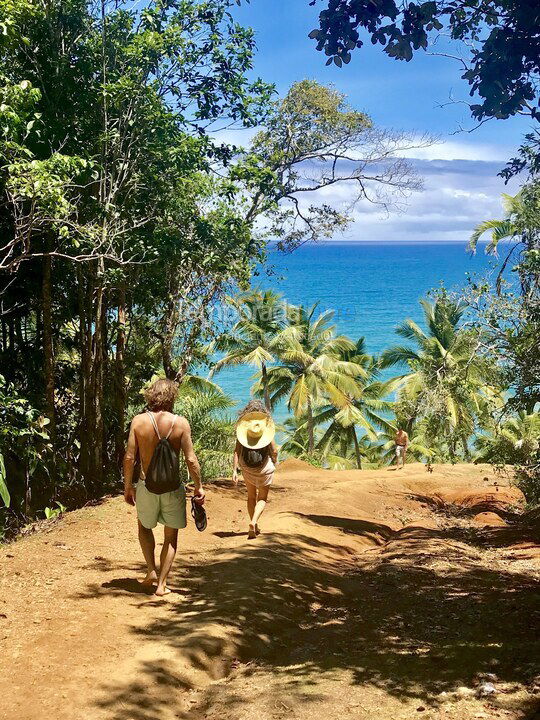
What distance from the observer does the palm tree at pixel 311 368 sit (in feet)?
117

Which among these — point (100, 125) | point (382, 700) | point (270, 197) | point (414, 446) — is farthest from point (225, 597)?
point (414, 446)

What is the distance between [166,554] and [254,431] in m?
2.80

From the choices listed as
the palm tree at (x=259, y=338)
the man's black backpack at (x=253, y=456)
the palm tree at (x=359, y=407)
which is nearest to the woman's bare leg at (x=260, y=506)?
the man's black backpack at (x=253, y=456)

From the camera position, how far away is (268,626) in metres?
6.39

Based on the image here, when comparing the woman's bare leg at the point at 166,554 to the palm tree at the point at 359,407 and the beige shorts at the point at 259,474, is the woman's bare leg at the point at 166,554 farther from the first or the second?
the palm tree at the point at 359,407

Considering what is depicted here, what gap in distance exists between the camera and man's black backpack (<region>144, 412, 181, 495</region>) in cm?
630

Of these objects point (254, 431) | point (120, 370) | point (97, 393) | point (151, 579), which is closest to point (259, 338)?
point (120, 370)

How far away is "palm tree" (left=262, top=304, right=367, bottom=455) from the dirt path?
24.7m

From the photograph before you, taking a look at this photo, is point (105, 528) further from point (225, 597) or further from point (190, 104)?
point (190, 104)

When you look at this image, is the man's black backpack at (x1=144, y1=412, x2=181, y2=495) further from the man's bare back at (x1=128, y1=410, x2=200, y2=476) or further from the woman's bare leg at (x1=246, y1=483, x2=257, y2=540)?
the woman's bare leg at (x1=246, y1=483, x2=257, y2=540)

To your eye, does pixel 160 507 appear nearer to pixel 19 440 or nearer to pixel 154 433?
pixel 154 433

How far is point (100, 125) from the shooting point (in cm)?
1161

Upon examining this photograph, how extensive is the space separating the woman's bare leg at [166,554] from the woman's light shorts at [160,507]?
0.11m

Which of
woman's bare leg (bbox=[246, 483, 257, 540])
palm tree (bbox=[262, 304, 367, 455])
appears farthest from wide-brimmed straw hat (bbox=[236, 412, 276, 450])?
palm tree (bbox=[262, 304, 367, 455])
